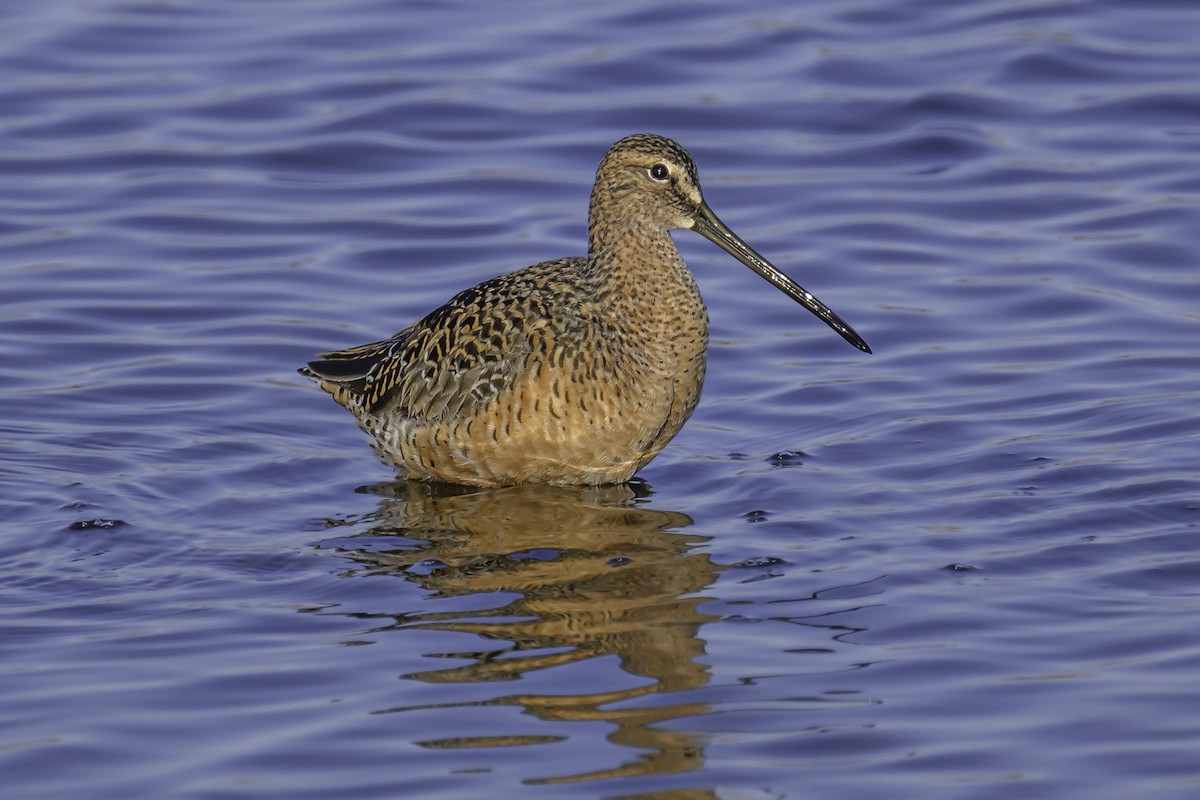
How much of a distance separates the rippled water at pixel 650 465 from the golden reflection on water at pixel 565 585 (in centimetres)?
2

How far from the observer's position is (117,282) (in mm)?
10117

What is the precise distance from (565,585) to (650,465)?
5.34 feet

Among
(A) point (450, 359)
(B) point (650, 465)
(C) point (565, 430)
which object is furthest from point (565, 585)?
(B) point (650, 465)

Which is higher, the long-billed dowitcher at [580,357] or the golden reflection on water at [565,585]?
the long-billed dowitcher at [580,357]

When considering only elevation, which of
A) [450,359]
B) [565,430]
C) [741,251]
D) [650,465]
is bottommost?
[650,465]

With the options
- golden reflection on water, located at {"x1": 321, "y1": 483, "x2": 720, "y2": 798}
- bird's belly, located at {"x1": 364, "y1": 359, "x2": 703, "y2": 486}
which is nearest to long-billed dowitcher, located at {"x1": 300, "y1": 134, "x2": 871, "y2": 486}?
bird's belly, located at {"x1": 364, "y1": 359, "x2": 703, "y2": 486}

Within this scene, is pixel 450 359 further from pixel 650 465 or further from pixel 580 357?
pixel 650 465

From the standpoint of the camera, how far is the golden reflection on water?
545 centimetres

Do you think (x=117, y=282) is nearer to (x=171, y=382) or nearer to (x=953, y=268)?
(x=171, y=382)

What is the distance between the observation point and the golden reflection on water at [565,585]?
17.9ft

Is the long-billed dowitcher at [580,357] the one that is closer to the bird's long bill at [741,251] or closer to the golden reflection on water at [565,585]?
the bird's long bill at [741,251]

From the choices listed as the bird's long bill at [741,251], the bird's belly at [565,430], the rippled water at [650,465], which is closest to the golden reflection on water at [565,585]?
the rippled water at [650,465]

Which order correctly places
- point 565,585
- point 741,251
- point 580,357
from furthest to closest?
1. point 741,251
2. point 580,357
3. point 565,585

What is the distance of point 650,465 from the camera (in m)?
8.09
